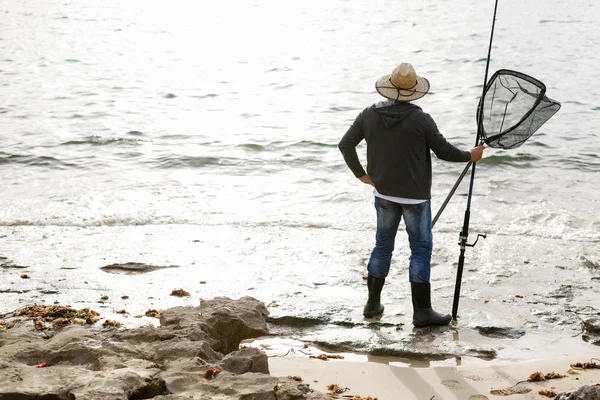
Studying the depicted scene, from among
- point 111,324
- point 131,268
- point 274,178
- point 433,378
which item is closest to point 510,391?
point 433,378

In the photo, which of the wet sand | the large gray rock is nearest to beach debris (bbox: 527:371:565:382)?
the wet sand

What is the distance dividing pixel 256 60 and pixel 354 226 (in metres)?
15.8

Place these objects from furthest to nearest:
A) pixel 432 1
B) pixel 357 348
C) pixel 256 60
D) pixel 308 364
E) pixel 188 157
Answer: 1. pixel 432 1
2. pixel 256 60
3. pixel 188 157
4. pixel 357 348
5. pixel 308 364

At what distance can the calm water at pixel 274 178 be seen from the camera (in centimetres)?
659

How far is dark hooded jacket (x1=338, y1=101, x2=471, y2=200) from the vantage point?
553cm

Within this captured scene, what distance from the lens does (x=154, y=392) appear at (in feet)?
12.9

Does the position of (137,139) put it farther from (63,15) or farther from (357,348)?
(63,15)

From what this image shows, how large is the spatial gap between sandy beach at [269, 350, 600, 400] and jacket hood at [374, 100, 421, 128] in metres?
1.64

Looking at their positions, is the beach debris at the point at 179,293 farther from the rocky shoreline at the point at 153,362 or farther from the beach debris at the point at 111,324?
the rocky shoreline at the point at 153,362

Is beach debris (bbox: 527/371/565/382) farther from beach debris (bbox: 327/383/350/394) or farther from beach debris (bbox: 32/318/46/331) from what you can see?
beach debris (bbox: 32/318/46/331)

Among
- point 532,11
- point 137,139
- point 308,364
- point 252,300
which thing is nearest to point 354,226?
point 252,300

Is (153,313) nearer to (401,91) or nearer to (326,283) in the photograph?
(326,283)

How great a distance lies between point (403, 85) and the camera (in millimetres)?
5531

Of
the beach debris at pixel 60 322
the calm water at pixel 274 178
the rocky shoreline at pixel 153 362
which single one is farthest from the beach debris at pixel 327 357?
the beach debris at pixel 60 322
